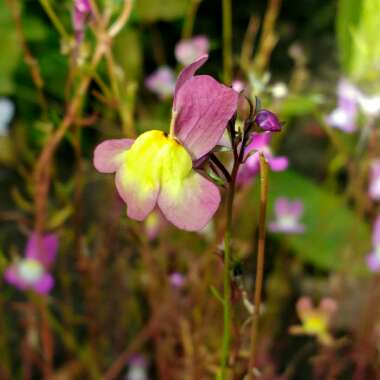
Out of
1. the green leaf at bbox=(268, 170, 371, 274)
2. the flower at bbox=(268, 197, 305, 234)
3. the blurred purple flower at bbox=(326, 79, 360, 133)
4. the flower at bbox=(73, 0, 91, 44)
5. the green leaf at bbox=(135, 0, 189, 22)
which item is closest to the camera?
the flower at bbox=(73, 0, 91, 44)

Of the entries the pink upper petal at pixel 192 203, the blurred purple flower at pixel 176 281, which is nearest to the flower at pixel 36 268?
the blurred purple flower at pixel 176 281

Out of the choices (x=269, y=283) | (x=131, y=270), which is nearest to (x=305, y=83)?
(x=269, y=283)

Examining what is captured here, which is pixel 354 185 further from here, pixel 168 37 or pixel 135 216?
pixel 168 37

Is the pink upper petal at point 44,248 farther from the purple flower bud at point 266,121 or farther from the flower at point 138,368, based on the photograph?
the purple flower bud at point 266,121

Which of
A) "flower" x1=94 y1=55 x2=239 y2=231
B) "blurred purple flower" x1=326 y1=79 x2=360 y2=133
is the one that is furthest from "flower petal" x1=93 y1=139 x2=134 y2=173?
"blurred purple flower" x1=326 y1=79 x2=360 y2=133

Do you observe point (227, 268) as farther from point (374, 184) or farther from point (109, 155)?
point (374, 184)

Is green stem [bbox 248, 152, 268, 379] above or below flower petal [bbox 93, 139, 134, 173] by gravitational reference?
below

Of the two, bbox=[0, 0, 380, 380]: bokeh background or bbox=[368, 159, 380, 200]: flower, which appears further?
bbox=[368, 159, 380, 200]: flower

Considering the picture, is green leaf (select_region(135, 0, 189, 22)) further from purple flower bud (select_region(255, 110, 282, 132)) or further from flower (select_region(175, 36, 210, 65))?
purple flower bud (select_region(255, 110, 282, 132))
